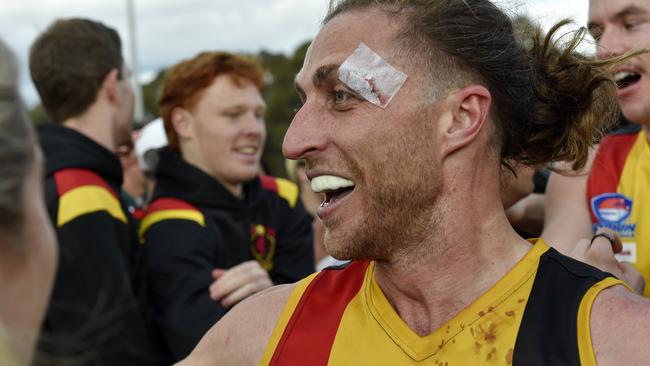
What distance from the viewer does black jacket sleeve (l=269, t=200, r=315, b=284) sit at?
514 cm

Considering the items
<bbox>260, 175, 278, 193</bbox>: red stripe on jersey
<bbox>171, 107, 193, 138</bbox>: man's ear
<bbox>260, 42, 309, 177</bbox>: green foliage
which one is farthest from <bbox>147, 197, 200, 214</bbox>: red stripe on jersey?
<bbox>260, 42, 309, 177</bbox>: green foliage

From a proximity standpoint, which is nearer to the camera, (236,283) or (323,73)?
(323,73)

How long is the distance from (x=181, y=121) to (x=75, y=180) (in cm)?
110

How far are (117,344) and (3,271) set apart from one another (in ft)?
8.50

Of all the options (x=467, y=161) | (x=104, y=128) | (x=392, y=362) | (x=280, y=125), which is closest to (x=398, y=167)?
(x=467, y=161)

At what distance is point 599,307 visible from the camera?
Answer: 2.54 m

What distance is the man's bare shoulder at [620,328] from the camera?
243cm

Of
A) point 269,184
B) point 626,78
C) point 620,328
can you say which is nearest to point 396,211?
point 620,328

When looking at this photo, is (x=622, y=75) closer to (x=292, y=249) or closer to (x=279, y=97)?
(x=292, y=249)

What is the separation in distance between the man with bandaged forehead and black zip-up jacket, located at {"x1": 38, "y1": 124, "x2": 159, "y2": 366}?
1224 mm

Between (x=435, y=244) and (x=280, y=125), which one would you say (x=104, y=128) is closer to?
(x=435, y=244)

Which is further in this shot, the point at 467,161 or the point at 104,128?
the point at 104,128

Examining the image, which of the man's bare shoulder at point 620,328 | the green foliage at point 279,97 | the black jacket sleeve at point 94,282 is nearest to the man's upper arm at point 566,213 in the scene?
the man's bare shoulder at point 620,328

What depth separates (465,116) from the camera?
9.56 ft
